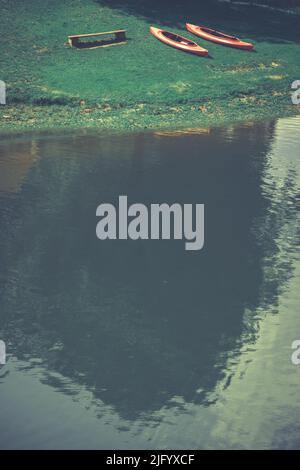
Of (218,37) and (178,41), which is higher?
(218,37)

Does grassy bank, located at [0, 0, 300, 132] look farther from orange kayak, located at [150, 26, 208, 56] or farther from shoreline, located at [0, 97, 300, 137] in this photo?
orange kayak, located at [150, 26, 208, 56]

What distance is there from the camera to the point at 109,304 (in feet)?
72.6

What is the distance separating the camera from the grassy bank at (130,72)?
44.1 m

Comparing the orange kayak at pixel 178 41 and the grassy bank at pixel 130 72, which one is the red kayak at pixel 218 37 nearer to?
the grassy bank at pixel 130 72

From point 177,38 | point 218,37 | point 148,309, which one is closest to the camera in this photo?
point 148,309

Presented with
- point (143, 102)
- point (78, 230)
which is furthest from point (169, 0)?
point (78, 230)

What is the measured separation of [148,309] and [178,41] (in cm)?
3483

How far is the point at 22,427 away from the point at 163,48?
130 ft

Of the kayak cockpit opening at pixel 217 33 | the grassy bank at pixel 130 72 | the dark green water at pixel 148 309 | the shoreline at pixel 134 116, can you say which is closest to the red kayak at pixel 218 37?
the kayak cockpit opening at pixel 217 33

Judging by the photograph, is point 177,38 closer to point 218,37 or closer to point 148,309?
point 218,37

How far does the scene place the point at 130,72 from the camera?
47.9 m

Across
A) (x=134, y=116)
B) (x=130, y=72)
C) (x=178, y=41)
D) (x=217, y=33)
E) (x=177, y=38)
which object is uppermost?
(x=217, y=33)

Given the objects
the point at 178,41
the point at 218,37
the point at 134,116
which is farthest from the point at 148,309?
the point at 218,37

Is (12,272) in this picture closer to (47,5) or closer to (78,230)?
(78,230)
